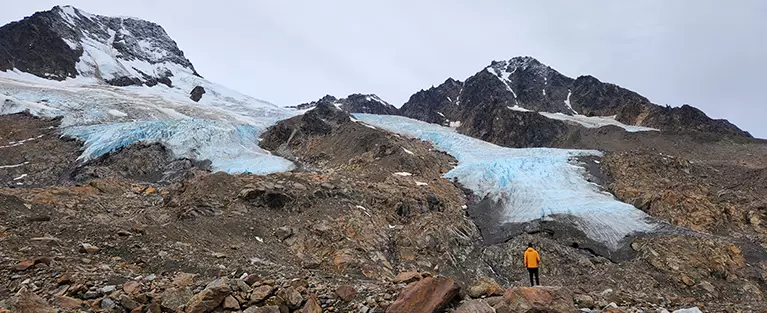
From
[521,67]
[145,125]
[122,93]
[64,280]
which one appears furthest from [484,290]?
[521,67]

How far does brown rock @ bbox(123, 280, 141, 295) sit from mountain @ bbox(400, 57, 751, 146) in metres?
52.3

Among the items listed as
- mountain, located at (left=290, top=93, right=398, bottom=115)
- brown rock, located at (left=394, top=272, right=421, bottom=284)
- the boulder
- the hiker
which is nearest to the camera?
the boulder

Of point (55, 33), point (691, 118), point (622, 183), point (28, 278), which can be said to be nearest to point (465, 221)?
point (622, 183)

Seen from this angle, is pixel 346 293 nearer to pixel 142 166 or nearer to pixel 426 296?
pixel 426 296

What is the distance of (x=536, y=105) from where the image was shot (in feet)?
279

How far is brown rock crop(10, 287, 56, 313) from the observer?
209 inches

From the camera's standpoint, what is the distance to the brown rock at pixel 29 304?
5.30m

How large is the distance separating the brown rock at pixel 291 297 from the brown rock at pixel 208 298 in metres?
0.73

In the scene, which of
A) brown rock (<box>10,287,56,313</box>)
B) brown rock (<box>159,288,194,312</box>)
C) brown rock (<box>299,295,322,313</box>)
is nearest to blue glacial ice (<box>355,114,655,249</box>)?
brown rock (<box>299,295,322,313</box>)

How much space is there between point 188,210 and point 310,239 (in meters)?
4.00

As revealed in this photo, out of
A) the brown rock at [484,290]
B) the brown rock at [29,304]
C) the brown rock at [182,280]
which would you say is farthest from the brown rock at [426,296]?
the brown rock at [29,304]

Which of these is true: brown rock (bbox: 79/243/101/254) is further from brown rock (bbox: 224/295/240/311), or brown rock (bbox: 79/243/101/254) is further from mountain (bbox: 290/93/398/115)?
mountain (bbox: 290/93/398/115)

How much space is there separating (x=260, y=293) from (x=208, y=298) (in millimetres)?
688

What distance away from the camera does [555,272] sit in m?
15.8
